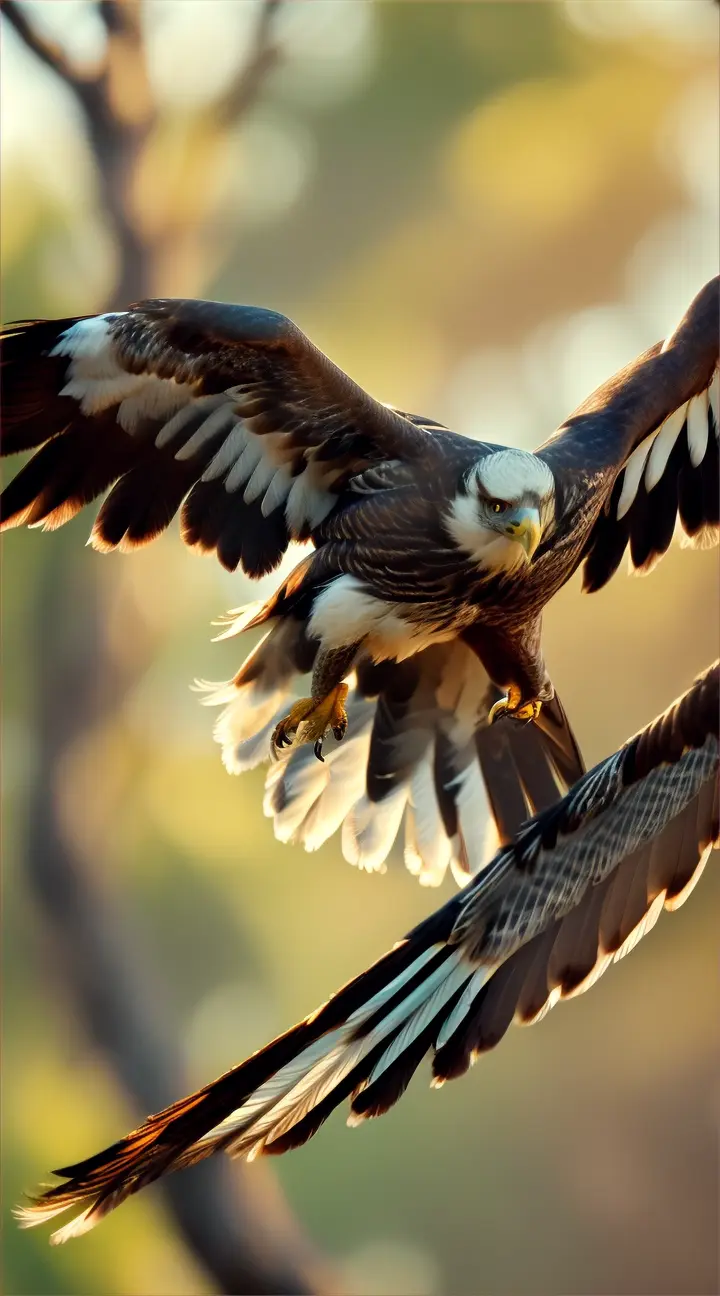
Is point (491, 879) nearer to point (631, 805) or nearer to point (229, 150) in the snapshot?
point (631, 805)

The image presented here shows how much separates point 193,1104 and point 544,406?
3037 millimetres

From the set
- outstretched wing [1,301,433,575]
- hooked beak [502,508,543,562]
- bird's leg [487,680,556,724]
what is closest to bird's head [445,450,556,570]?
hooked beak [502,508,543,562]

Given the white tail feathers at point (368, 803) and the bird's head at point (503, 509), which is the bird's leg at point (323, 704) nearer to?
the bird's head at point (503, 509)

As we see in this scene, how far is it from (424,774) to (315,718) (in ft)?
1.28

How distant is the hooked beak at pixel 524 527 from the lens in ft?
4.38

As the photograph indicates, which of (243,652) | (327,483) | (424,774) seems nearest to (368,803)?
(424,774)

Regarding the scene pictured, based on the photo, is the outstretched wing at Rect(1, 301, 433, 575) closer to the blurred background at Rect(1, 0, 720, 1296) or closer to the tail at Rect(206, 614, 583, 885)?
the tail at Rect(206, 614, 583, 885)

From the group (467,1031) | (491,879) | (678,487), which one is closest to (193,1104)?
(467,1031)

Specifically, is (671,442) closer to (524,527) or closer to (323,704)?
(524,527)

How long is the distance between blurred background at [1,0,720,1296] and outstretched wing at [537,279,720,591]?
83.4 inches

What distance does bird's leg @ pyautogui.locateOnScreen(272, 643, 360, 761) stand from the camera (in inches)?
57.2

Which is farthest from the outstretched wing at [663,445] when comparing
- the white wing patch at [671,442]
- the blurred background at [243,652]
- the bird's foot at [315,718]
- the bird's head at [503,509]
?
the blurred background at [243,652]

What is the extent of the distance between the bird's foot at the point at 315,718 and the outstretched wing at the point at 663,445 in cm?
40

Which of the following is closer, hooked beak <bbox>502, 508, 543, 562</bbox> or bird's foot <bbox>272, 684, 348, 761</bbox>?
hooked beak <bbox>502, 508, 543, 562</bbox>
